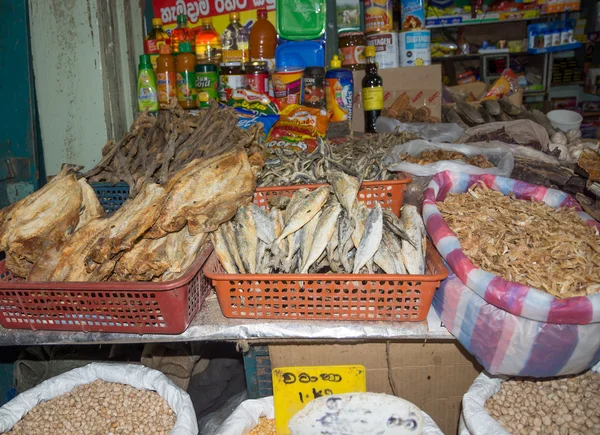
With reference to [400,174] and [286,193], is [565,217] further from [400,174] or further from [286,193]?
[286,193]

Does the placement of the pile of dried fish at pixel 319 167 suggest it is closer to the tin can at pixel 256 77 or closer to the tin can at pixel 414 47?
the tin can at pixel 256 77

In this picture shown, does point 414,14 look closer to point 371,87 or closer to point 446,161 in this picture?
point 371,87

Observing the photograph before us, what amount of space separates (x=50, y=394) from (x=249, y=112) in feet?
7.35

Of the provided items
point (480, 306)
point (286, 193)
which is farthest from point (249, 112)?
point (480, 306)

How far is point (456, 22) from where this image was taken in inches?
246

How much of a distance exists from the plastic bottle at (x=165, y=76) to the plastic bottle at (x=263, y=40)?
0.68m

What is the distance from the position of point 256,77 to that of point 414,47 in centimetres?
143

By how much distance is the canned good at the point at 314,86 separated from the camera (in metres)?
3.39

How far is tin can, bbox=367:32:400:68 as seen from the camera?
3793mm

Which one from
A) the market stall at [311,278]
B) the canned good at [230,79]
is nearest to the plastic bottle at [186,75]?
the canned good at [230,79]

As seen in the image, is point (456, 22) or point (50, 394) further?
point (456, 22)

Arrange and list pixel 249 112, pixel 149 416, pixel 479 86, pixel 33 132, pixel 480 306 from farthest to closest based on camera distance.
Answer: pixel 479 86
pixel 249 112
pixel 33 132
pixel 149 416
pixel 480 306

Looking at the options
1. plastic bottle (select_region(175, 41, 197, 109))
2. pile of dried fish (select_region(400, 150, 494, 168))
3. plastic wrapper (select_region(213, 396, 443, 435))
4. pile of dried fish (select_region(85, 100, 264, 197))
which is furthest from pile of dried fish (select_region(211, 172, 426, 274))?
plastic bottle (select_region(175, 41, 197, 109))

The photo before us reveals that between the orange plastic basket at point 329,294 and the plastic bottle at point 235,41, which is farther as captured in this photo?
the plastic bottle at point 235,41
